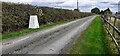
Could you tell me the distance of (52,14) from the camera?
33500 millimetres

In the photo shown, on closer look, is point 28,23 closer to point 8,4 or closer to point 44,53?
point 8,4

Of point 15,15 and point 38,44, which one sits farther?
point 15,15

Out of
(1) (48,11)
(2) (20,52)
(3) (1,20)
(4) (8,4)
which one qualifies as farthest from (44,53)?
(1) (48,11)

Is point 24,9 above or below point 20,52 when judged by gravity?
above

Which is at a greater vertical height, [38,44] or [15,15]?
[15,15]

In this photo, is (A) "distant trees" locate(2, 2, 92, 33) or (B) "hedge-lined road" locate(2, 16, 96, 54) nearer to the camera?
(B) "hedge-lined road" locate(2, 16, 96, 54)

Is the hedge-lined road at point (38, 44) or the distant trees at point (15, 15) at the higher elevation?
the distant trees at point (15, 15)

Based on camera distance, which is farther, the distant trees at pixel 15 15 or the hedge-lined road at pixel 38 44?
the distant trees at pixel 15 15

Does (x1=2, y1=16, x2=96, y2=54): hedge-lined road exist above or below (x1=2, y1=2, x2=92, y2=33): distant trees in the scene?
below

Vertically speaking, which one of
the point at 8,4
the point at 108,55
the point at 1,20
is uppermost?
the point at 8,4

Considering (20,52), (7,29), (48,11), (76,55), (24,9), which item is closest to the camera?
(76,55)

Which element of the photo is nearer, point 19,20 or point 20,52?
point 20,52

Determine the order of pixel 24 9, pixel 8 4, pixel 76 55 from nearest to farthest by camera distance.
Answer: pixel 76 55 → pixel 8 4 → pixel 24 9

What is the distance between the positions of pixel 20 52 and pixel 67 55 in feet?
6.88
